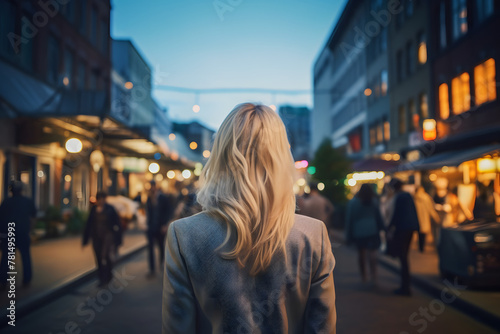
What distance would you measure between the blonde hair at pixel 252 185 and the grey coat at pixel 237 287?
5 cm

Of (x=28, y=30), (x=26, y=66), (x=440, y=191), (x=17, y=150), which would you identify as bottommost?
(x=440, y=191)

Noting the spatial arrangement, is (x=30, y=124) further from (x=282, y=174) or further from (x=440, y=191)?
(x=282, y=174)

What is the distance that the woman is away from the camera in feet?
5.75

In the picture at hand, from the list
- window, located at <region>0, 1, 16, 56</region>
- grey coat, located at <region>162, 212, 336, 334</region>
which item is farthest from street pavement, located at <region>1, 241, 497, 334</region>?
window, located at <region>0, 1, 16, 56</region>

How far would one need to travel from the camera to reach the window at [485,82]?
1571 centimetres

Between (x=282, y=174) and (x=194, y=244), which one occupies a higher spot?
(x=282, y=174)

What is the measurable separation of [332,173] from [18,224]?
1564cm

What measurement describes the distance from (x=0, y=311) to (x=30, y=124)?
10490 millimetres

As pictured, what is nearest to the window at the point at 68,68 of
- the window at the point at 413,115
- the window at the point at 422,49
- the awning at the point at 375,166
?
the awning at the point at 375,166

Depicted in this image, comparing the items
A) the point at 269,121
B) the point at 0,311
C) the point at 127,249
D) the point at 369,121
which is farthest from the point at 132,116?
the point at 269,121

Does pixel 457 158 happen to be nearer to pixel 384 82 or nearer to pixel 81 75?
pixel 81 75

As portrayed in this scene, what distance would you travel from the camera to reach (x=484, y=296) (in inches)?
281

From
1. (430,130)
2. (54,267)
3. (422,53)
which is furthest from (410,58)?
(54,267)

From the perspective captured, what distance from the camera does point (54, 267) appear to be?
988 centimetres
